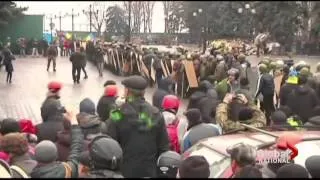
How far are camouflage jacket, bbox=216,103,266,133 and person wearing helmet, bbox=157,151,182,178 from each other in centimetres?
196

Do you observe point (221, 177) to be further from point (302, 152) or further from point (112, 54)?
point (112, 54)

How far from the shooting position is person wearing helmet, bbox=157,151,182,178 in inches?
213

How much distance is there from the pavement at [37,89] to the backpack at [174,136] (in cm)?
580

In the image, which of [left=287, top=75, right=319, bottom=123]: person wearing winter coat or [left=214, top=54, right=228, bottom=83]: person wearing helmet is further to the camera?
[left=214, top=54, right=228, bottom=83]: person wearing helmet

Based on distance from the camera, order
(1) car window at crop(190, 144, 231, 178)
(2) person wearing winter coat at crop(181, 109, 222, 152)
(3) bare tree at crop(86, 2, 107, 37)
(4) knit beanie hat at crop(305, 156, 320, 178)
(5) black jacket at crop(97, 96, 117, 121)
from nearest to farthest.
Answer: (3) bare tree at crop(86, 2, 107, 37) → (4) knit beanie hat at crop(305, 156, 320, 178) → (1) car window at crop(190, 144, 231, 178) → (2) person wearing winter coat at crop(181, 109, 222, 152) → (5) black jacket at crop(97, 96, 117, 121)

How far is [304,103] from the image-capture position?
10.5 meters

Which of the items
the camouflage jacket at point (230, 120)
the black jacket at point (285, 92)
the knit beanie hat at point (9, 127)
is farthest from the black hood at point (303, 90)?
the knit beanie hat at point (9, 127)

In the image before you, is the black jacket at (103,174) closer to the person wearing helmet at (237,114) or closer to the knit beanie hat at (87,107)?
the knit beanie hat at (87,107)

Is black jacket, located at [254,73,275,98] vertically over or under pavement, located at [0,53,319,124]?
over

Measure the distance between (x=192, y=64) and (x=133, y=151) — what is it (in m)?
14.1

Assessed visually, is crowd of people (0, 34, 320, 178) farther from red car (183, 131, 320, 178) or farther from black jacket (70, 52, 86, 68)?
black jacket (70, 52, 86, 68)

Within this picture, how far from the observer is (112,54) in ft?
98.9

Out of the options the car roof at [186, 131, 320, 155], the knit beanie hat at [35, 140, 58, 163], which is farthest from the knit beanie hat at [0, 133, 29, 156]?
the car roof at [186, 131, 320, 155]

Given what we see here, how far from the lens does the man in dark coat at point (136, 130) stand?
18.5ft
